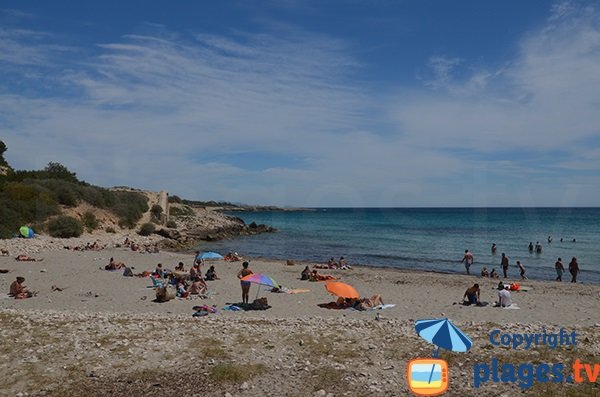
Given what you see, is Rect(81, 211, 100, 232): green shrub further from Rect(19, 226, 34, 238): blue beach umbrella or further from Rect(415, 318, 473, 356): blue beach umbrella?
Rect(415, 318, 473, 356): blue beach umbrella

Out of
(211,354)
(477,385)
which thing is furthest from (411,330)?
(211,354)

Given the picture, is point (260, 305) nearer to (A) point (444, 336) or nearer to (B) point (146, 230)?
(A) point (444, 336)

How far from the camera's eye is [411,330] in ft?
41.2

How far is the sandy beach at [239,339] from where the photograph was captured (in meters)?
8.97

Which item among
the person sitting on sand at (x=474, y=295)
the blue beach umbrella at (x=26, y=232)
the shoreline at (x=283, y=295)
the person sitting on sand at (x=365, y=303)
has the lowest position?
the shoreline at (x=283, y=295)

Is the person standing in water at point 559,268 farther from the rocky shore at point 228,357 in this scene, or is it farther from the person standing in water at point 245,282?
the person standing in water at point 245,282

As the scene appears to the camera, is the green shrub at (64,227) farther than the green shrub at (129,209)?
No

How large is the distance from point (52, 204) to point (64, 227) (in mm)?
4064

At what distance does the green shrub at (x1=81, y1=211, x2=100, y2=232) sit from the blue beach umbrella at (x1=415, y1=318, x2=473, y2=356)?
37.2m

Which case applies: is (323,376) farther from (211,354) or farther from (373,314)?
(373,314)

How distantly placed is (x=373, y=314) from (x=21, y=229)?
1078 inches

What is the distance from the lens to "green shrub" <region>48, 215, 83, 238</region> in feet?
117

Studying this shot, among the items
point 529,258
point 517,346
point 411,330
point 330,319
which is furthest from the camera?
point 529,258

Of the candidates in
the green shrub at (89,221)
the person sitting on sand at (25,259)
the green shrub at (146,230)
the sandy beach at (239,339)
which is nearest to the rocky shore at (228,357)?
the sandy beach at (239,339)
